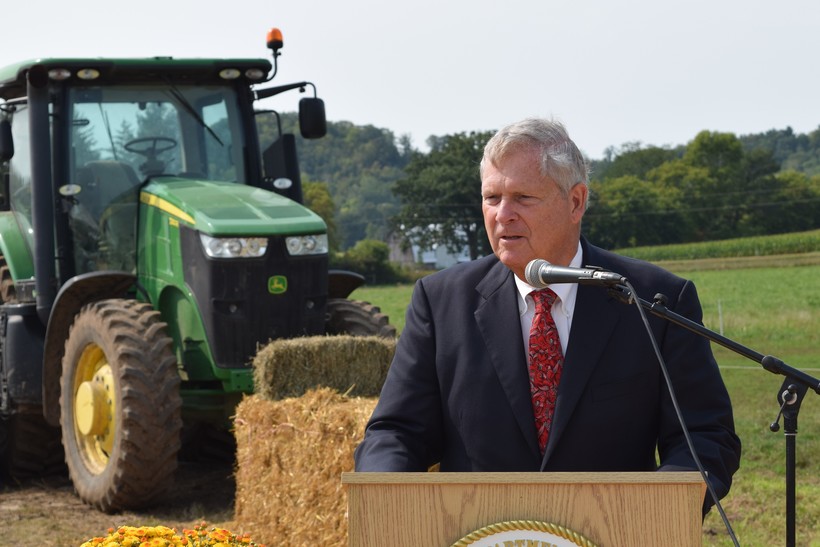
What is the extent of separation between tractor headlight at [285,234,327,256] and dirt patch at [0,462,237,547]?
172 cm

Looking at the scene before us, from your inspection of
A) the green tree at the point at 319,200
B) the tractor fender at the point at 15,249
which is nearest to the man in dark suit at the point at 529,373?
the tractor fender at the point at 15,249

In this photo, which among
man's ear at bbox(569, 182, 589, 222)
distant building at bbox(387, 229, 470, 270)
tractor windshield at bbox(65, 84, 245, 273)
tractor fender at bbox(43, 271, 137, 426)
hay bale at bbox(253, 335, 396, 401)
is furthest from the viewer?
distant building at bbox(387, 229, 470, 270)

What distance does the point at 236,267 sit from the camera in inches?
324

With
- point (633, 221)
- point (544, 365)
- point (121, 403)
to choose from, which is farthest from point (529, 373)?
point (633, 221)

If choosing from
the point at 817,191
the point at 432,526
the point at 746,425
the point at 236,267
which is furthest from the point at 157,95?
the point at 817,191

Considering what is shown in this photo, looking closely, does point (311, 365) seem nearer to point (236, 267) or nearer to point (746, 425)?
point (236, 267)

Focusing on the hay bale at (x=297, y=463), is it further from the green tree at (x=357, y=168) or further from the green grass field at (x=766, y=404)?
the green tree at (x=357, y=168)

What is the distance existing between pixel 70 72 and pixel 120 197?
90 centimetres

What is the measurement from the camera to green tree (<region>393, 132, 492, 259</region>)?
7538cm

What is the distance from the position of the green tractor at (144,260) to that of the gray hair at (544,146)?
5151 mm

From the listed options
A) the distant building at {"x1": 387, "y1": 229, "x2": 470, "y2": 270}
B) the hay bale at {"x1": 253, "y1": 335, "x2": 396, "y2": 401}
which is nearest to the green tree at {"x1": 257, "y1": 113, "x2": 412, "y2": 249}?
the distant building at {"x1": 387, "y1": 229, "x2": 470, "y2": 270}

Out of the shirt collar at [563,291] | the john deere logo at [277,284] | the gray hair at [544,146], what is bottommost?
the john deere logo at [277,284]

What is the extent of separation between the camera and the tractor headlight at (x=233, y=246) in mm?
8172

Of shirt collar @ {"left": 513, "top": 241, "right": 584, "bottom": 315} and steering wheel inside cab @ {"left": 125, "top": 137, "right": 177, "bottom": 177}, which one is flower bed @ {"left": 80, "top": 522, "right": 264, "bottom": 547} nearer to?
shirt collar @ {"left": 513, "top": 241, "right": 584, "bottom": 315}
